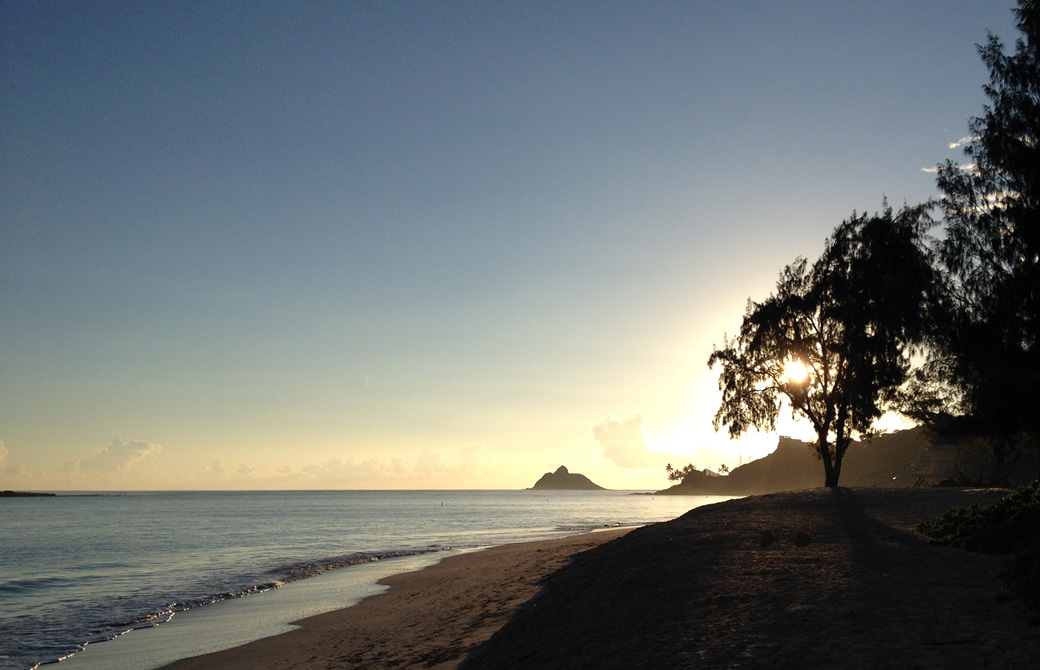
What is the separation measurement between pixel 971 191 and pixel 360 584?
1081 inches

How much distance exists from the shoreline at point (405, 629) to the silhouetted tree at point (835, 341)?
1855 cm

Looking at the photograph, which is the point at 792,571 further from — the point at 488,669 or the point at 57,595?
the point at 57,595

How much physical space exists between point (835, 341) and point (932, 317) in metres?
10.6

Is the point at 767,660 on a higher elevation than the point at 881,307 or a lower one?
lower

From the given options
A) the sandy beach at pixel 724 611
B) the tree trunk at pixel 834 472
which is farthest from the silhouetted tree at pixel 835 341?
the sandy beach at pixel 724 611

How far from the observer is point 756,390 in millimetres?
39906

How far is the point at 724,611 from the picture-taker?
10.9 m

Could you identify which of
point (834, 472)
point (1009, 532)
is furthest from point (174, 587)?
point (834, 472)

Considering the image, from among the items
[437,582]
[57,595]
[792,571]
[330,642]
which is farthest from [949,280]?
[57,595]

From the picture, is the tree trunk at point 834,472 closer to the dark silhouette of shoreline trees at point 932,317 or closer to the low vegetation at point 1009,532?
the dark silhouette of shoreline trees at point 932,317

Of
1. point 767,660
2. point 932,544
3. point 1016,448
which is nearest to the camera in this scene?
point 767,660

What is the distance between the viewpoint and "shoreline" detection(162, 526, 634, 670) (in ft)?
46.4

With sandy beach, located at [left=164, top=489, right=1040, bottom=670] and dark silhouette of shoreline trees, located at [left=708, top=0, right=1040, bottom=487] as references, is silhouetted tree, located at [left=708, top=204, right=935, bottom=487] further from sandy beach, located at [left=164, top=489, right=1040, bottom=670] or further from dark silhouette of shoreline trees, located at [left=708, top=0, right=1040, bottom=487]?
sandy beach, located at [left=164, top=489, right=1040, bottom=670]

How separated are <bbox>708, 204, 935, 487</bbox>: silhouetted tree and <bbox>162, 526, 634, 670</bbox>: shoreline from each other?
1855cm
